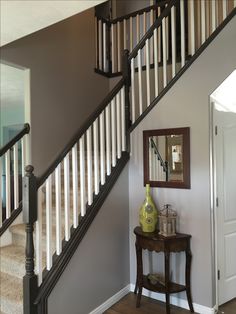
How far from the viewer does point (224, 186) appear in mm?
2965

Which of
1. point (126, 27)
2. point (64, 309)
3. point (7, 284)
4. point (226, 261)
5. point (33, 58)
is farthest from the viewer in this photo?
point (126, 27)

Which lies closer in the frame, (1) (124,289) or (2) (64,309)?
(2) (64,309)

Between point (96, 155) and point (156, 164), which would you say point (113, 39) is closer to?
point (156, 164)

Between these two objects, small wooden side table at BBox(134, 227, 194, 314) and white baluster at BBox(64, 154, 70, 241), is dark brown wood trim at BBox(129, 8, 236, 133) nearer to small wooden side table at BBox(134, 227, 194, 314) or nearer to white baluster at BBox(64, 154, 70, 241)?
white baluster at BBox(64, 154, 70, 241)

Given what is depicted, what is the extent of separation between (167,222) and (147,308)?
37.5 inches

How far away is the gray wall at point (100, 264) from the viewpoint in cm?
241

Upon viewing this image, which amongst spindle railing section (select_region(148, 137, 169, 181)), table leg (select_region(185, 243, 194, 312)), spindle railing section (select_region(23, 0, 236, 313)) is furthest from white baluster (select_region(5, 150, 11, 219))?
table leg (select_region(185, 243, 194, 312))

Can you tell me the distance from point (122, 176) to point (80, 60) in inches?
93.2

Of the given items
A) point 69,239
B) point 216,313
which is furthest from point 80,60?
point 216,313

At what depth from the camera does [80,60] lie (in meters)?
4.52

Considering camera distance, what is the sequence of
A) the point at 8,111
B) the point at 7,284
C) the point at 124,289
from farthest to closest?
the point at 8,111, the point at 124,289, the point at 7,284

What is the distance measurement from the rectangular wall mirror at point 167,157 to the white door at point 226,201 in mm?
329

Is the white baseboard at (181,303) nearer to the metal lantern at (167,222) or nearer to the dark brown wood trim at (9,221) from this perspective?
the metal lantern at (167,222)

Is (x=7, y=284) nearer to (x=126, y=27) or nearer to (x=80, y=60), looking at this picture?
(x=80, y=60)
